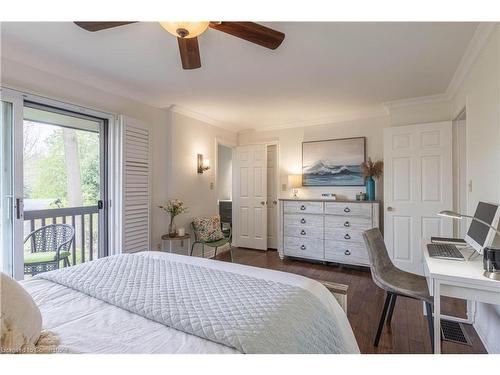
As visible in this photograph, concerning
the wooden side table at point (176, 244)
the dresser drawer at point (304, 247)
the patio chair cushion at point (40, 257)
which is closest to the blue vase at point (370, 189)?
the dresser drawer at point (304, 247)

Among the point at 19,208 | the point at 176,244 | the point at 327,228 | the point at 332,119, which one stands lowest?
the point at 176,244

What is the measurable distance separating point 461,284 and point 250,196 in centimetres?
366

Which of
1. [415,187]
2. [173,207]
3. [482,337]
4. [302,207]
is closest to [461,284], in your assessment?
[482,337]

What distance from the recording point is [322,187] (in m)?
4.29

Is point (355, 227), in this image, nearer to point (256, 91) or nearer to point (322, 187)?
point (322, 187)

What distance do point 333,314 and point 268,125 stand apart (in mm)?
3869

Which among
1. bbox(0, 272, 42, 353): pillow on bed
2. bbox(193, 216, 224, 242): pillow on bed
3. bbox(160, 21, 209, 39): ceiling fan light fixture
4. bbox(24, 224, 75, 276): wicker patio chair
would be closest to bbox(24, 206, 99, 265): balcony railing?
bbox(24, 224, 75, 276): wicker patio chair

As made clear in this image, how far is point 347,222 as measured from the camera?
143 inches

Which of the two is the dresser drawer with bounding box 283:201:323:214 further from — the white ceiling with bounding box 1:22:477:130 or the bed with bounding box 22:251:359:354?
the bed with bounding box 22:251:359:354

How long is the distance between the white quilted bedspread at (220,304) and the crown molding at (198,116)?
2596 mm

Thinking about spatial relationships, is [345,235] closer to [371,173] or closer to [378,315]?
[371,173]

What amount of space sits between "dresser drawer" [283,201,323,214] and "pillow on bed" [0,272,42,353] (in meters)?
3.46

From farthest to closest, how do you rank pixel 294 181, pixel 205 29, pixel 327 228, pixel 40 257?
Answer: pixel 294 181 → pixel 327 228 → pixel 40 257 → pixel 205 29

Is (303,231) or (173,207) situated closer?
(173,207)
